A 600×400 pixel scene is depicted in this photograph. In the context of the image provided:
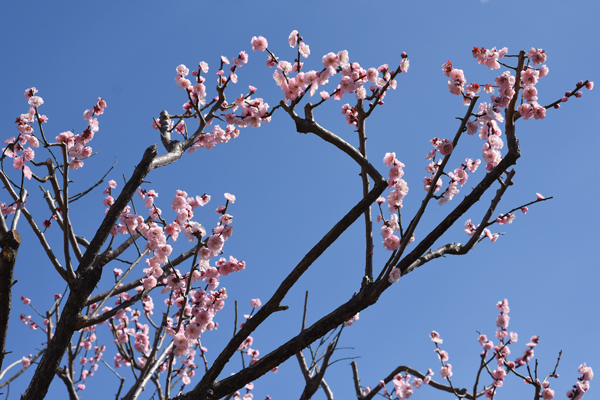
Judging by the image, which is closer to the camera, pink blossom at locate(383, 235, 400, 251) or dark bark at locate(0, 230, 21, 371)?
dark bark at locate(0, 230, 21, 371)

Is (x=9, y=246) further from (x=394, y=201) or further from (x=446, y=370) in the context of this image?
(x=446, y=370)

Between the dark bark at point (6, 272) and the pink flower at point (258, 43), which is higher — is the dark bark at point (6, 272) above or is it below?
below

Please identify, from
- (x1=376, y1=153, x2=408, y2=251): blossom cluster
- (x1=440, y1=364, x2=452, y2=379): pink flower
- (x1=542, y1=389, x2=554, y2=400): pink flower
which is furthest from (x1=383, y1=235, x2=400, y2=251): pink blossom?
(x1=542, y1=389, x2=554, y2=400): pink flower

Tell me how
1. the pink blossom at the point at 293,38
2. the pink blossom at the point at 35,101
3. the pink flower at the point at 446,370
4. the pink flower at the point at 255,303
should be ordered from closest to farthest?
1. the pink blossom at the point at 293,38
2. the pink blossom at the point at 35,101
3. the pink flower at the point at 255,303
4. the pink flower at the point at 446,370

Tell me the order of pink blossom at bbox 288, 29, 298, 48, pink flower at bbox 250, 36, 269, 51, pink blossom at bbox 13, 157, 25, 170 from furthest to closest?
pink blossom at bbox 13, 157, 25, 170, pink flower at bbox 250, 36, 269, 51, pink blossom at bbox 288, 29, 298, 48

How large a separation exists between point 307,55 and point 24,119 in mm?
3278

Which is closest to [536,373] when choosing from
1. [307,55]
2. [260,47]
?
[307,55]


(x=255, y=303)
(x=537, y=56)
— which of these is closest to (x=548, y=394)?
(x=255, y=303)

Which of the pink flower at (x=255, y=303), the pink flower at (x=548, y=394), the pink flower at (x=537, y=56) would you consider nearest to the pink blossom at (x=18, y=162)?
the pink flower at (x=255, y=303)

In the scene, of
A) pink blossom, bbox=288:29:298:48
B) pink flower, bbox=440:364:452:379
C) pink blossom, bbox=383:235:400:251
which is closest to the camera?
pink blossom, bbox=383:235:400:251

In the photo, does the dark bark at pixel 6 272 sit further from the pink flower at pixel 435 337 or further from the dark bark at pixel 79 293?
the pink flower at pixel 435 337

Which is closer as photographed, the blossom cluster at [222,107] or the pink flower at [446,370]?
the blossom cluster at [222,107]

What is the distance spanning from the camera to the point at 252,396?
7.44 m

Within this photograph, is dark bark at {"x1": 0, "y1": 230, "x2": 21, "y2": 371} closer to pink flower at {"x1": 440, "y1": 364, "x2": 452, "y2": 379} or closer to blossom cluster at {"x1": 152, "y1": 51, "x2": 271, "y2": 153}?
blossom cluster at {"x1": 152, "y1": 51, "x2": 271, "y2": 153}
